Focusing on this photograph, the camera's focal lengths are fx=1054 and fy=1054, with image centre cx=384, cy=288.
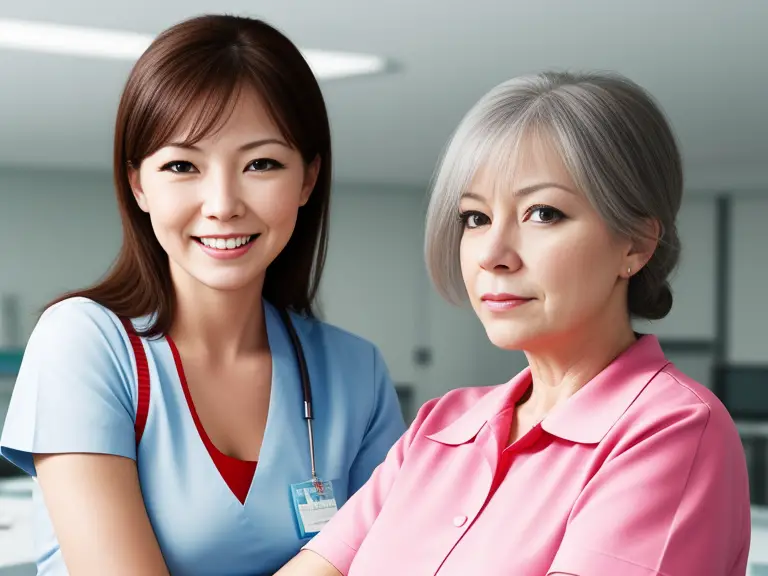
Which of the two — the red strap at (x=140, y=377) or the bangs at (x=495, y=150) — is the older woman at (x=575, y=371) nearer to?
the bangs at (x=495, y=150)

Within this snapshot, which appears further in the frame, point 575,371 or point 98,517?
point 98,517

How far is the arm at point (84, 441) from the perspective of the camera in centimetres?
153

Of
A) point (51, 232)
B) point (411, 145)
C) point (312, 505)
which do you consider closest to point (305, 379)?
point (312, 505)

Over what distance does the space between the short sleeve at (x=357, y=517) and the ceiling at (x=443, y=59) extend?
10.0 ft

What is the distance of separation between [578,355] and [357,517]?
41 cm

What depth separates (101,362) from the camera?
1.63 meters

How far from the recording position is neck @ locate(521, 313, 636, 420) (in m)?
1.29

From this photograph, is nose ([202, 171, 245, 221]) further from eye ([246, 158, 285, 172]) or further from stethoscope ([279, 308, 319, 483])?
stethoscope ([279, 308, 319, 483])

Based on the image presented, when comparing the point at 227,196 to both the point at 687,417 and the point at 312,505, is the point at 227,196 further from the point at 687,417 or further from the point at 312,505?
the point at 687,417

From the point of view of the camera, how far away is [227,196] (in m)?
1.60

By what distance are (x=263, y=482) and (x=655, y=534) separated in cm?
79

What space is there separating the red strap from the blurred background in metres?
0.79

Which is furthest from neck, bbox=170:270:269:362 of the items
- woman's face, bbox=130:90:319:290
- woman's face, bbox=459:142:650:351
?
woman's face, bbox=459:142:650:351

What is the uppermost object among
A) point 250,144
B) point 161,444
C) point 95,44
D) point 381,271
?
point 95,44
